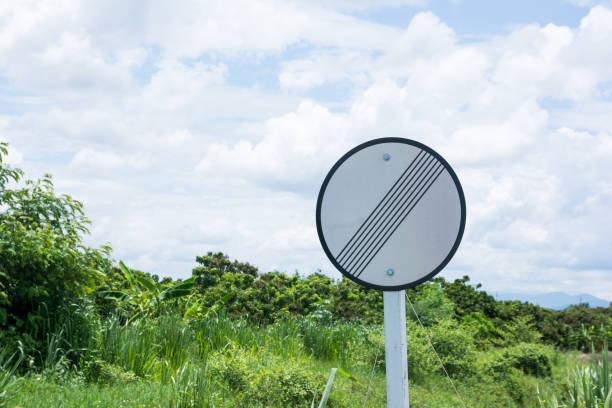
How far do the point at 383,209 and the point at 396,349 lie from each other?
3.01 ft

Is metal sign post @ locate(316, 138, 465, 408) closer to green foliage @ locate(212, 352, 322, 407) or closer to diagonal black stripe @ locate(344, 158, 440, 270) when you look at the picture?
diagonal black stripe @ locate(344, 158, 440, 270)

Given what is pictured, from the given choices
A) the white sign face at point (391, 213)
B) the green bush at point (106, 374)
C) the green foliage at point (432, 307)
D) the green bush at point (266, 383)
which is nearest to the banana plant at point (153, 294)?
the green bush at point (106, 374)

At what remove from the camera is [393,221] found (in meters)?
3.44

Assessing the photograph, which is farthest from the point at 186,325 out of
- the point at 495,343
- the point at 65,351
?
the point at 495,343

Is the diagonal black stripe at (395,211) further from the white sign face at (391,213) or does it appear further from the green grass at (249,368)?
the green grass at (249,368)

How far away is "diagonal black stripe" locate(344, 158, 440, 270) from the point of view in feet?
11.3

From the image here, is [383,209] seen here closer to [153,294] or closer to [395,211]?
[395,211]

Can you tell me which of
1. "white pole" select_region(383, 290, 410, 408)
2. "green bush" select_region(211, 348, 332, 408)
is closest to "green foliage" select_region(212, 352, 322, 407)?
"green bush" select_region(211, 348, 332, 408)

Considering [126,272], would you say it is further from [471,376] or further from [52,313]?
[471,376]

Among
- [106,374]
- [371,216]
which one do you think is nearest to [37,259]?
[106,374]

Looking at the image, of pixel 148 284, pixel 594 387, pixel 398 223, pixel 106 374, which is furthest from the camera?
pixel 148 284

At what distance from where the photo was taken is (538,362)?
33.9 feet

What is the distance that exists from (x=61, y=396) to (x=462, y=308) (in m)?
11.6

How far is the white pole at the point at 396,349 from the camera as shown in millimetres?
3471
